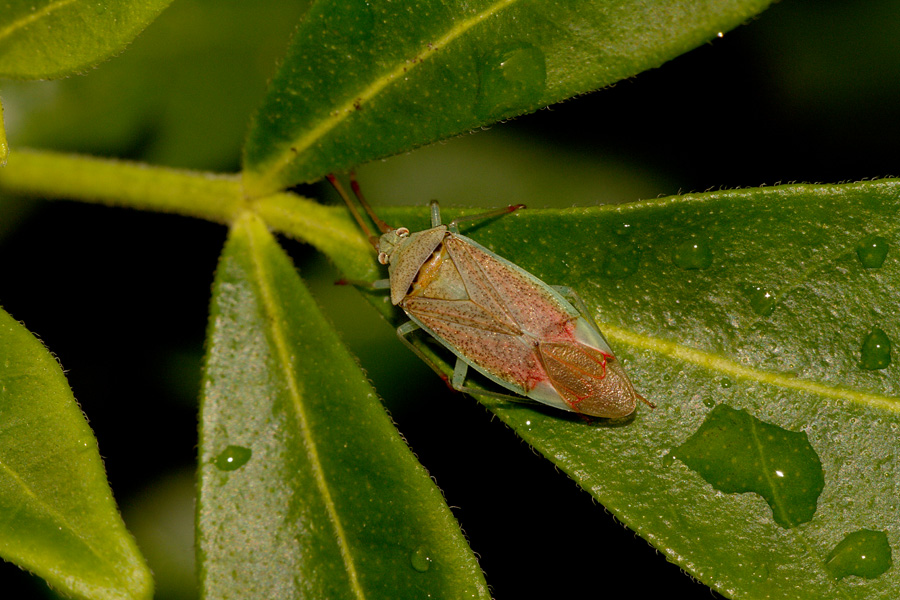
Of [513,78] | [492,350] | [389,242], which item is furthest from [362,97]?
[492,350]

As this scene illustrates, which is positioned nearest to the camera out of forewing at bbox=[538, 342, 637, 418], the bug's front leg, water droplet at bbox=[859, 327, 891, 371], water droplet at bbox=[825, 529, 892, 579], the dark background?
water droplet at bbox=[825, 529, 892, 579]

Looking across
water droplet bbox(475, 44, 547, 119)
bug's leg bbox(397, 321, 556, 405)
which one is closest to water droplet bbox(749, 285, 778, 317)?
bug's leg bbox(397, 321, 556, 405)

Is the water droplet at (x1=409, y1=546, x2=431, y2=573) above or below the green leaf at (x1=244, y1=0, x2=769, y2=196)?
below

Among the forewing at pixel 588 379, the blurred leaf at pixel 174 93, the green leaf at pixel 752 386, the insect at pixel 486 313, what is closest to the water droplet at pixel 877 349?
the green leaf at pixel 752 386

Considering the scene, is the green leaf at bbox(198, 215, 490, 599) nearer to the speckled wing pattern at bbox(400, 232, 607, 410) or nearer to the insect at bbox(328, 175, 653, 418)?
the insect at bbox(328, 175, 653, 418)

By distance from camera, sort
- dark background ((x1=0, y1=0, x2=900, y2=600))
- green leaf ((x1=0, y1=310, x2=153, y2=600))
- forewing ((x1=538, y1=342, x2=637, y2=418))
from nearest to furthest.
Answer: green leaf ((x1=0, y1=310, x2=153, y2=600)), forewing ((x1=538, y1=342, x2=637, y2=418)), dark background ((x1=0, y1=0, x2=900, y2=600))

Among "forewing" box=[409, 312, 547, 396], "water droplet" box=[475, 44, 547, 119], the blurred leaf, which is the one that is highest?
the blurred leaf

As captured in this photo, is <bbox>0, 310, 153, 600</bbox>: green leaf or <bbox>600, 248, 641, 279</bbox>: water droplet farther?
<bbox>600, 248, 641, 279</bbox>: water droplet
